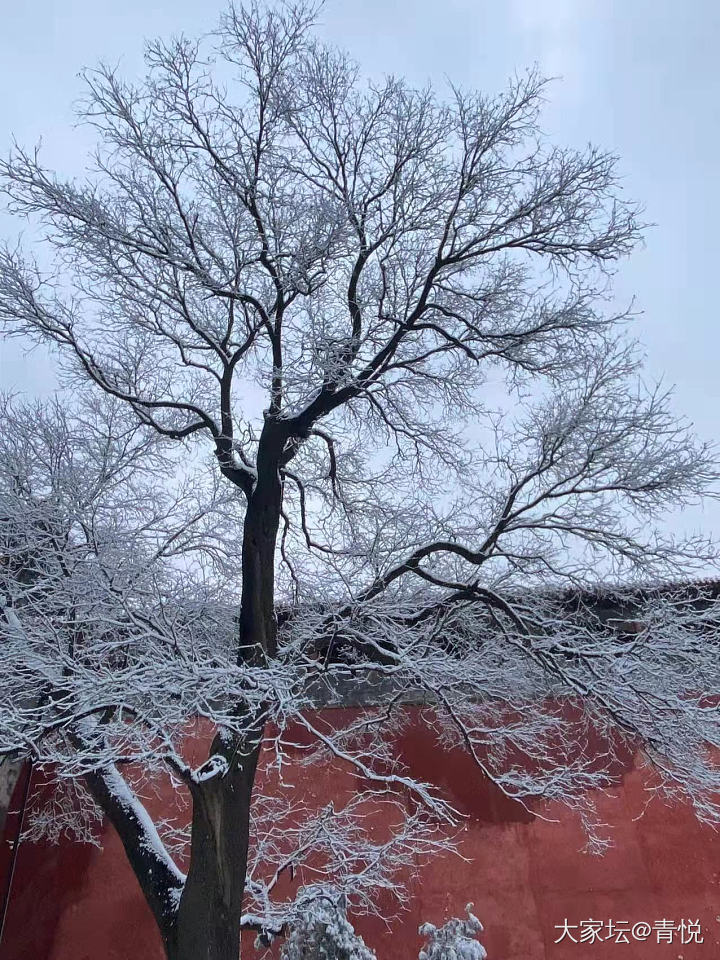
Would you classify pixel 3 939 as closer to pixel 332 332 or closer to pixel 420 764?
pixel 420 764

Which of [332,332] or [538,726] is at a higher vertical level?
[332,332]

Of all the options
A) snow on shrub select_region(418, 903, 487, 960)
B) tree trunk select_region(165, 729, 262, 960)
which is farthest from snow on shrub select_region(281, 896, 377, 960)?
snow on shrub select_region(418, 903, 487, 960)

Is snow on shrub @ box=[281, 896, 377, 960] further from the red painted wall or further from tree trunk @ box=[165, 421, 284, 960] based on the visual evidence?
the red painted wall

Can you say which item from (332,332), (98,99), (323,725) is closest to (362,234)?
(332,332)

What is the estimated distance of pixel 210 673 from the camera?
3719mm

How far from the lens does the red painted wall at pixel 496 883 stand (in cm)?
625

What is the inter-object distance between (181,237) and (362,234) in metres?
1.29

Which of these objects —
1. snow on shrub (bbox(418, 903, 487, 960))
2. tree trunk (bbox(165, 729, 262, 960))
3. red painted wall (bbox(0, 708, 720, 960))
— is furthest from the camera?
red painted wall (bbox(0, 708, 720, 960))

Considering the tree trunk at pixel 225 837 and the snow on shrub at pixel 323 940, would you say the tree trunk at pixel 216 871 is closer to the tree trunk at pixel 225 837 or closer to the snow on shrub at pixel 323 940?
the tree trunk at pixel 225 837

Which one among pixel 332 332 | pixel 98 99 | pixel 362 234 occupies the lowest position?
pixel 332 332

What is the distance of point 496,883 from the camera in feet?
21.5

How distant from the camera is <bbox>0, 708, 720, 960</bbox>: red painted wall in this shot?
6254mm

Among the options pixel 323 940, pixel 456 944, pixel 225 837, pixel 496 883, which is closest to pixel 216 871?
pixel 225 837

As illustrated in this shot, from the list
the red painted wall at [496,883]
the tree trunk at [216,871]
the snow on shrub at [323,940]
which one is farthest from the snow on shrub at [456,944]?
the tree trunk at [216,871]
